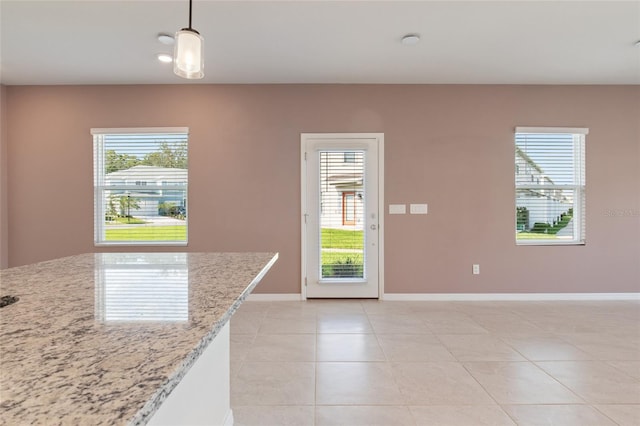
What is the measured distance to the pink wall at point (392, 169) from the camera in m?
3.75

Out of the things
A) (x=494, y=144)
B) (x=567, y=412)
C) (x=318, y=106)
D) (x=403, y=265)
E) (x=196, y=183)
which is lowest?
(x=567, y=412)

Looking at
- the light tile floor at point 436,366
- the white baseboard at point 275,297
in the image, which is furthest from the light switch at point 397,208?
the white baseboard at point 275,297

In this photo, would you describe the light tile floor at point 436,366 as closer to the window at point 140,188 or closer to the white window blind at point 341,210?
the white window blind at point 341,210

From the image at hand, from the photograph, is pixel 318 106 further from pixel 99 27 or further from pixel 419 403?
pixel 419 403

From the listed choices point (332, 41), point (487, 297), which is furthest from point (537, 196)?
point (332, 41)

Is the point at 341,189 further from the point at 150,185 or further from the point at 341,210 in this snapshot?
the point at 150,185

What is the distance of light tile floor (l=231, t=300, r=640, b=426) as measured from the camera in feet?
5.58

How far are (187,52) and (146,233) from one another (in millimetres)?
2937

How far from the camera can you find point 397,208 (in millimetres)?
3793

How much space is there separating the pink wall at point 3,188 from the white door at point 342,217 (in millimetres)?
3542

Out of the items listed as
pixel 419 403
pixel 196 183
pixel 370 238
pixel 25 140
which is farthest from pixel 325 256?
pixel 25 140

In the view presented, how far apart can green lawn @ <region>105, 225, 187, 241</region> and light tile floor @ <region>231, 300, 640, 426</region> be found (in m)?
1.32

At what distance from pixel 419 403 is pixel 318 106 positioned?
10.4ft

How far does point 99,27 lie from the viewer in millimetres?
2613
